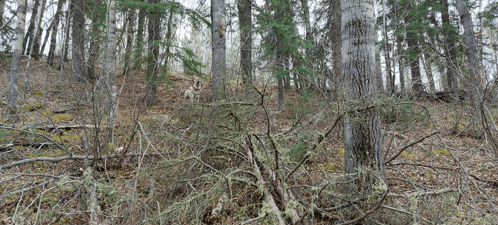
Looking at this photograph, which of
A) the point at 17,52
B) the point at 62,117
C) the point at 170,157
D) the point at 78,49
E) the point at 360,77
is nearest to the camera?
the point at 360,77

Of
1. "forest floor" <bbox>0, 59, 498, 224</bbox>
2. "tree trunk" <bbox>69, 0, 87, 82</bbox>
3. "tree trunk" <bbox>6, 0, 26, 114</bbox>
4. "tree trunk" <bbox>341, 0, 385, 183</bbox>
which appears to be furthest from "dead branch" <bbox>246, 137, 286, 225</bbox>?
"tree trunk" <bbox>6, 0, 26, 114</bbox>

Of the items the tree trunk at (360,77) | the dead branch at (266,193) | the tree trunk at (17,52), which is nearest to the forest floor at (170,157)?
the dead branch at (266,193)

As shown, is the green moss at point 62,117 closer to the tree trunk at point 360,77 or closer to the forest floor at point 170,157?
the forest floor at point 170,157

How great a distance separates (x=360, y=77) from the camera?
9.57 ft

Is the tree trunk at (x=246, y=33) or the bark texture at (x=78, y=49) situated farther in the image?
the tree trunk at (x=246, y=33)

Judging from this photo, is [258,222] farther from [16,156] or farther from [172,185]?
[16,156]

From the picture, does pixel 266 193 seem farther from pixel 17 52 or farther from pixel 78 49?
pixel 17 52

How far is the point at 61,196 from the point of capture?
3.49m

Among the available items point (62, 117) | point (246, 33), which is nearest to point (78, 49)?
point (62, 117)

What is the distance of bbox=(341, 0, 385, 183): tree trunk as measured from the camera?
2865mm

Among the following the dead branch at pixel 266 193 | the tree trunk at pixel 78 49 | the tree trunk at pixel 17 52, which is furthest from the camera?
the tree trunk at pixel 17 52

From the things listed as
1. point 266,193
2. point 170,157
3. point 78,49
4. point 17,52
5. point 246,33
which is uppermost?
point 246,33

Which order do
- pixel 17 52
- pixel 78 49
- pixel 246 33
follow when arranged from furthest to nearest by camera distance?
1. pixel 246 33
2. pixel 17 52
3. pixel 78 49

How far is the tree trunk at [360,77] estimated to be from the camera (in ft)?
9.40
